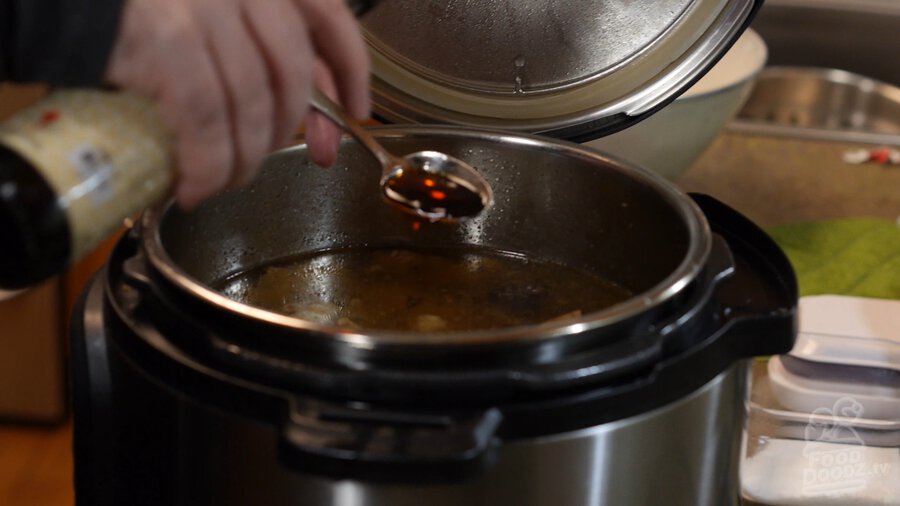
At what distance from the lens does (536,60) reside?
985mm

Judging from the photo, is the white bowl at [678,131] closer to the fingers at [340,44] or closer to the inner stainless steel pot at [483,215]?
the inner stainless steel pot at [483,215]

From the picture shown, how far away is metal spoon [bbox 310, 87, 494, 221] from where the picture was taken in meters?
0.83

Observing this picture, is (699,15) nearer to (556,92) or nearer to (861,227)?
(556,92)

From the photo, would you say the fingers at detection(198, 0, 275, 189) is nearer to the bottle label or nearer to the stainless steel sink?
the bottle label

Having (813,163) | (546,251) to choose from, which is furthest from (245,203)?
(813,163)

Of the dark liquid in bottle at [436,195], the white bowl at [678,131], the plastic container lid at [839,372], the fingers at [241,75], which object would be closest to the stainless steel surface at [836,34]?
the white bowl at [678,131]

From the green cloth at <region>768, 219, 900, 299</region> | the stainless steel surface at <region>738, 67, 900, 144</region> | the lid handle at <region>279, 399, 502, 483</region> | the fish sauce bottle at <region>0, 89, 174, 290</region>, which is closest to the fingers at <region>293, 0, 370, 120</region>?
the fish sauce bottle at <region>0, 89, 174, 290</region>

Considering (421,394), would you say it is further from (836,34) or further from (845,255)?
(836,34)

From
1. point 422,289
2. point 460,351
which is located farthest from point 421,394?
point 422,289

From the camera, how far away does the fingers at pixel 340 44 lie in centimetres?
62

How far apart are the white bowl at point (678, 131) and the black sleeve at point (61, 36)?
2.27ft

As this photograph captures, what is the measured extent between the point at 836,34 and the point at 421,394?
1930mm

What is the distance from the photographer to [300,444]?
54 cm

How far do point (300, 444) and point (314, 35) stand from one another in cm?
25
